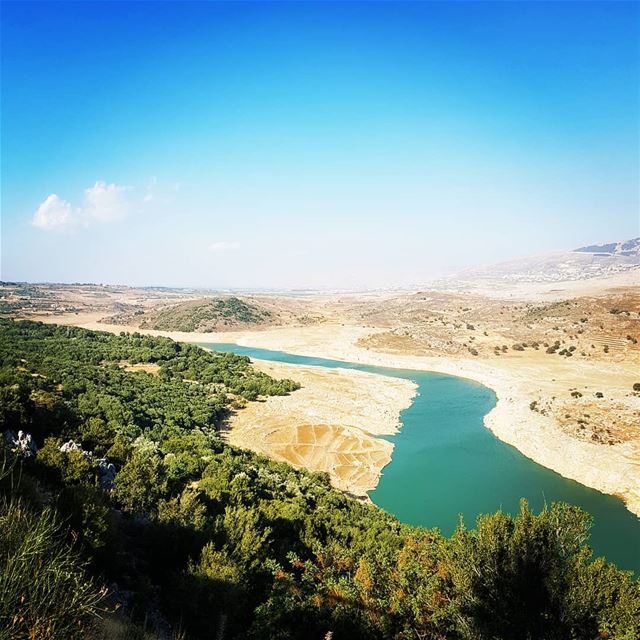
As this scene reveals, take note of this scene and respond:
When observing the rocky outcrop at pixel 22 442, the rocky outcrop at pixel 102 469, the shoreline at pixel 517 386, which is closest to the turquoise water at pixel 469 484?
the shoreline at pixel 517 386

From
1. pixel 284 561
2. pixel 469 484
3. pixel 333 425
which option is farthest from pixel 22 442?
pixel 469 484

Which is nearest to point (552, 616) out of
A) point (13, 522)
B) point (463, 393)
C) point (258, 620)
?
point (258, 620)

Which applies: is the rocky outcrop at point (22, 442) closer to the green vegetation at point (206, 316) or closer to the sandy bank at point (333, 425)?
the sandy bank at point (333, 425)

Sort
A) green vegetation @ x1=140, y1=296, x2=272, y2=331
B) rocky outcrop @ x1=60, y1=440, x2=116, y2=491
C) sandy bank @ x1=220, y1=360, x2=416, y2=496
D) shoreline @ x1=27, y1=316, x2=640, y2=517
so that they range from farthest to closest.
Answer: green vegetation @ x1=140, y1=296, x2=272, y2=331 → sandy bank @ x1=220, y1=360, x2=416, y2=496 → shoreline @ x1=27, y1=316, x2=640, y2=517 → rocky outcrop @ x1=60, y1=440, x2=116, y2=491

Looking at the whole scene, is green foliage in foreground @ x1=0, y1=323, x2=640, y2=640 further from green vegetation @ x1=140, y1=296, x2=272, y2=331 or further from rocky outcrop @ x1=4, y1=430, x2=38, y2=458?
green vegetation @ x1=140, y1=296, x2=272, y2=331

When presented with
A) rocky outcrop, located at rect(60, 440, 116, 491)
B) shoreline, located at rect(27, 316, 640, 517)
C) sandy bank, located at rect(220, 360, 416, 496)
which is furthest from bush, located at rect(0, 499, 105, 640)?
shoreline, located at rect(27, 316, 640, 517)

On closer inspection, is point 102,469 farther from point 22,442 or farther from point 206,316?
point 206,316
